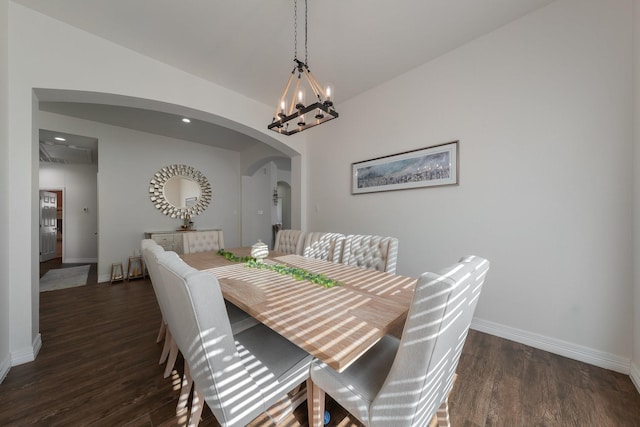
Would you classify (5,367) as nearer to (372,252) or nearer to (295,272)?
(295,272)

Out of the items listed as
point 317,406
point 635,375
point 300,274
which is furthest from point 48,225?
point 635,375

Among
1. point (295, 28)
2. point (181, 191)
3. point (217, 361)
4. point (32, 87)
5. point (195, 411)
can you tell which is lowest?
point (195, 411)

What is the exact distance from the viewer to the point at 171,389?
142 centimetres

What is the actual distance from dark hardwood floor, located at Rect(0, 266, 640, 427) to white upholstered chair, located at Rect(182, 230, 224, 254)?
1012 millimetres

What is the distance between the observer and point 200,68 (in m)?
2.49

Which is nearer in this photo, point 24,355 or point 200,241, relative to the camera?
point 24,355

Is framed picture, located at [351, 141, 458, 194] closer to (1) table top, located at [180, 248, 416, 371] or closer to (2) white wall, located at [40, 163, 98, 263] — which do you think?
(1) table top, located at [180, 248, 416, 371]

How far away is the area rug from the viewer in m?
3.44

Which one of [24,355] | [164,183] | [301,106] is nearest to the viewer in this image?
[301,106]

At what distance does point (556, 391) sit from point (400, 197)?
6.19 feet

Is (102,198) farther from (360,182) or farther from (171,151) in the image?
(360,182)

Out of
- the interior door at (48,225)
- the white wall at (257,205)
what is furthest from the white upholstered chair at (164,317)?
the interior door at (48,225)

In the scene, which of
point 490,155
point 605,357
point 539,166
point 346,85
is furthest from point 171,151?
point 605,357

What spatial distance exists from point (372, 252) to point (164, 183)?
172 inches
